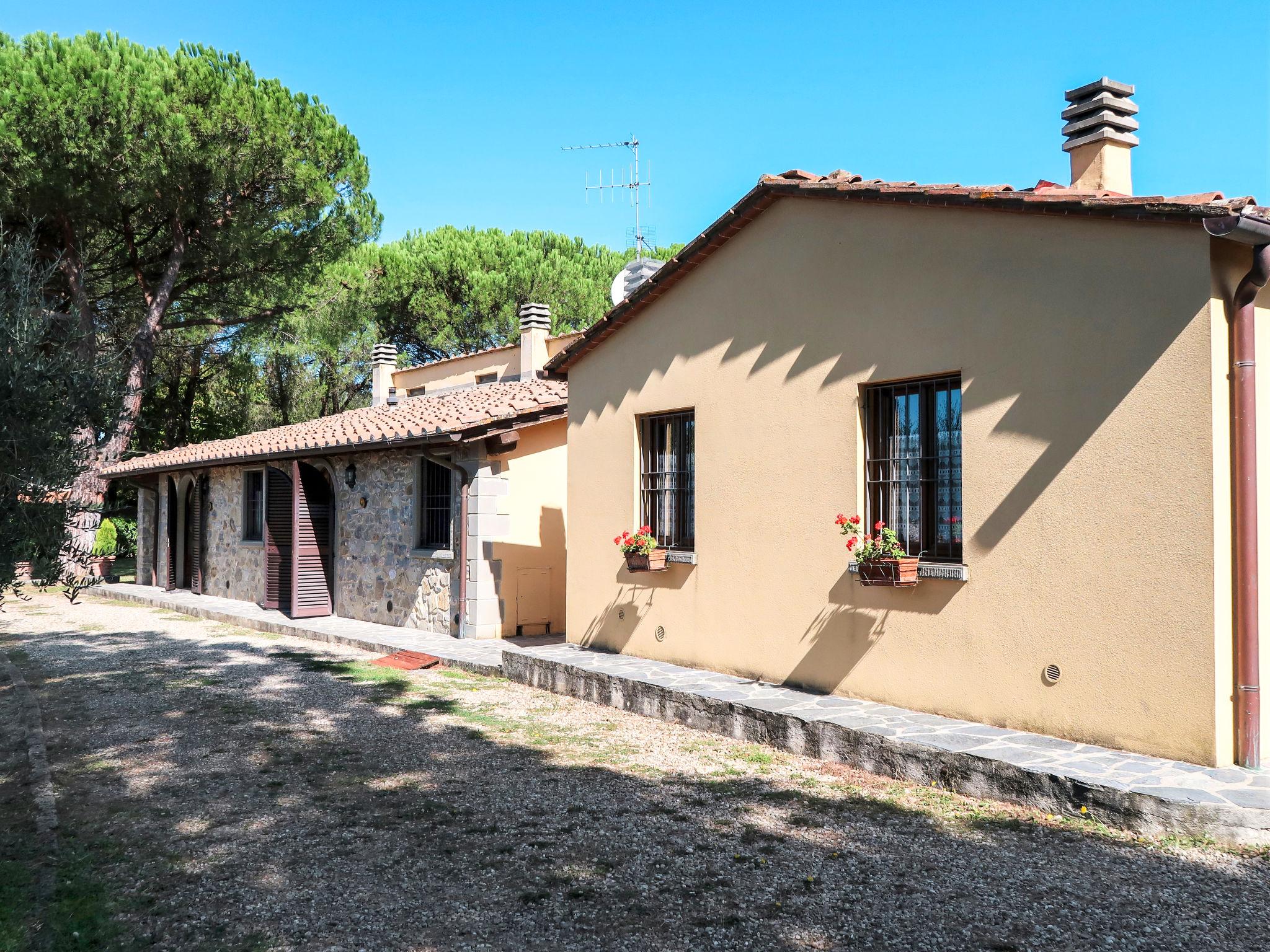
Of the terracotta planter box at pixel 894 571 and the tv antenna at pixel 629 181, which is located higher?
the tv antenna at pixel 629 181

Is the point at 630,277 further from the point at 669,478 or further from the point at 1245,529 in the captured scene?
the point at 1245,529

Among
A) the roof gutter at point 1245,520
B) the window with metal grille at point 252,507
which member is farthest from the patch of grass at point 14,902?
the window with metal grille at point 252,507

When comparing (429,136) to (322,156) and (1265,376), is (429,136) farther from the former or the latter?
(1265,376)

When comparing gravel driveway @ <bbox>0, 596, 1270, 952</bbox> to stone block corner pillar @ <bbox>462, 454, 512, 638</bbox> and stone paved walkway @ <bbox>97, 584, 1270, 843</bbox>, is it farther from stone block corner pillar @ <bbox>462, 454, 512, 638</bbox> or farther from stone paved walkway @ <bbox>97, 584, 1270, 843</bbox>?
stone block corner pillar @ <bbox>462, 454, 512, 638</bbox>

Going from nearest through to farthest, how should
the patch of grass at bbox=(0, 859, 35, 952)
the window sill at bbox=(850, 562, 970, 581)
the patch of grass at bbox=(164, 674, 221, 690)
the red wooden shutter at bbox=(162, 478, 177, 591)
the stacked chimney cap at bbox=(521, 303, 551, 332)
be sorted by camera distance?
1. the patch of grass at bbox=(0, 859, 35, 952)
2. the window sill at bbox=(850, 562, 970, 581)
3. the patch of grass at bbox=(164, 674, 221, 690)
4. the stacked chimney cap at bbox=(521, 303, 551, 332)
5. the red wooden shutter at bbox=(162, 478, 177, 591)

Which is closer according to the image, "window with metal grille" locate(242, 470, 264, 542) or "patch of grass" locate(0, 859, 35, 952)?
"patch of grass" locate(0, 859, 35, 952)

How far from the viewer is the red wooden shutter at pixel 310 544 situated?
1389 cm

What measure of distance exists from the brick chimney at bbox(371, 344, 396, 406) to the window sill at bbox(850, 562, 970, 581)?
17.0m

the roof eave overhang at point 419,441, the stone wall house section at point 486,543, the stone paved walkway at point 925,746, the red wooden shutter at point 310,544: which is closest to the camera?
the stone paved walkway at point 925,746

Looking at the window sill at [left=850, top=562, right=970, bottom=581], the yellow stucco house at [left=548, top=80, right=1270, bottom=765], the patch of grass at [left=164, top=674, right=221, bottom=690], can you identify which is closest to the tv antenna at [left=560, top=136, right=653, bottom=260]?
the yellow stucco house at [left=548, top=80, right=1270, bottom=765]

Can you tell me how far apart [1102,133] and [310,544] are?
11653mm

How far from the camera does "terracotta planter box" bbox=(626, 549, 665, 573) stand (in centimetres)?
873

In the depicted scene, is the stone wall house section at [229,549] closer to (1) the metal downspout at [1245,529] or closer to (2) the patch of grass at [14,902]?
(2) the patch of grass at [14,902]

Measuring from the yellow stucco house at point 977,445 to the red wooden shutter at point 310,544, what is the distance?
670 centimetres
